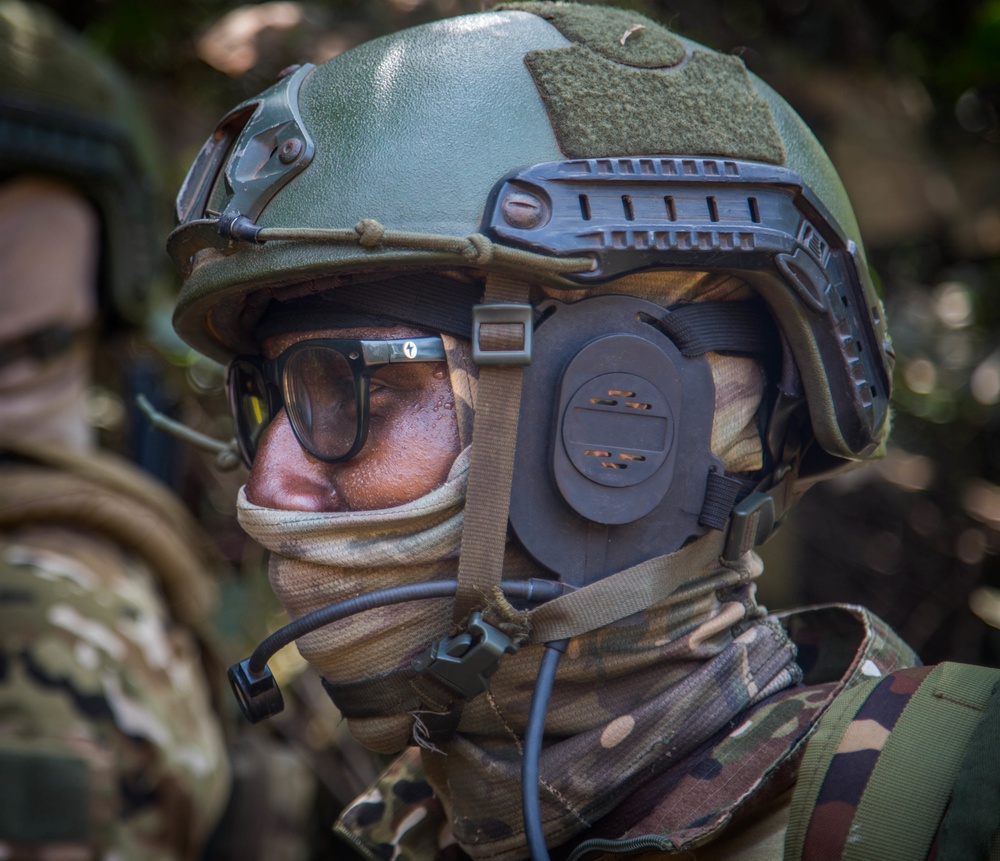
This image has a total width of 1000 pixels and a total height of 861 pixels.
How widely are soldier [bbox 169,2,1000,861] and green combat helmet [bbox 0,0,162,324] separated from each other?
2.37 m

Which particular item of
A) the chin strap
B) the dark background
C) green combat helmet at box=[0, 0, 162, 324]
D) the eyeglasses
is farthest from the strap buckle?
the dark background

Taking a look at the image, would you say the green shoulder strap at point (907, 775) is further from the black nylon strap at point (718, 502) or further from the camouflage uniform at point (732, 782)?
the black nylon strap at point (718, 502)

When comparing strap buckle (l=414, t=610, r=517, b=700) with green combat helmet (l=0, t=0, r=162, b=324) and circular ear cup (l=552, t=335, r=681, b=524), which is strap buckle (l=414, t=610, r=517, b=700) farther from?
green combat helmet (l=0, t=0, r=162, b=324)

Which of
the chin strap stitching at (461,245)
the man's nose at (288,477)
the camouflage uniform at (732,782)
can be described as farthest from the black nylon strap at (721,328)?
the man's nose at (288,477)

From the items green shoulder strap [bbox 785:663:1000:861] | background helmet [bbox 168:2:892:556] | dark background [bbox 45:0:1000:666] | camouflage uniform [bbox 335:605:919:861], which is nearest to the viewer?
green shoulder strap [bbox 785:663:1000:861]

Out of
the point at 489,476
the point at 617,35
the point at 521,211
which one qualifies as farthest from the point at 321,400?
the point at 617,35

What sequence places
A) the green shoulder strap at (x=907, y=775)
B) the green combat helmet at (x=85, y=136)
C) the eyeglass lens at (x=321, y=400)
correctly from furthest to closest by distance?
the green combat helmet at (x=85, y=136), the eyeglass lens at (x=321, y=400), the green shoulder strap at (x=907, y=775)

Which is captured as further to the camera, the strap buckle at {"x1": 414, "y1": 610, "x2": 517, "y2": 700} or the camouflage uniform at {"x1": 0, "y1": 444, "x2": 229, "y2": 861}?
the camouflage uniform at {"x1": 0, "y1": 444, "x2": 229, "y2": 861}

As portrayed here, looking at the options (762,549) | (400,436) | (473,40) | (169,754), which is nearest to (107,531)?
(169,754)

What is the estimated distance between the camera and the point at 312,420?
1750mm

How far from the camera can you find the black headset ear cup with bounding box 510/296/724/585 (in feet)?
5.24

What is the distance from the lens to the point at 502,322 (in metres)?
1.57

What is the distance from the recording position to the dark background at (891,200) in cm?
426

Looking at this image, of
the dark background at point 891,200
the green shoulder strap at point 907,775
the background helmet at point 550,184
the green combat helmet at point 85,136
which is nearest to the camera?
the green shoulder strap at point 907,775
